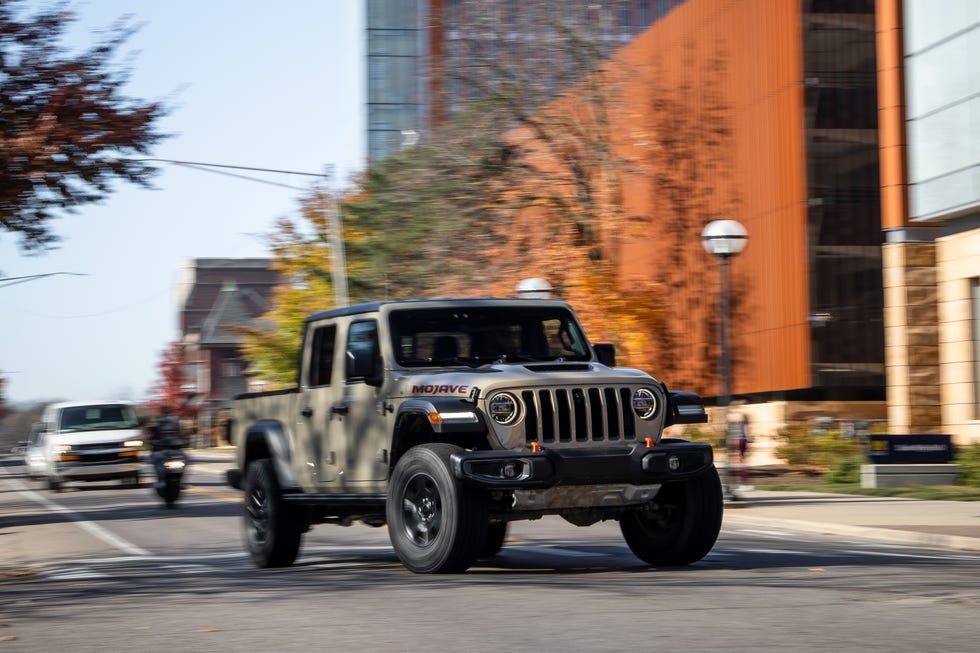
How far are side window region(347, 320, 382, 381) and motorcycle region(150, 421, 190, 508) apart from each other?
1359 cm

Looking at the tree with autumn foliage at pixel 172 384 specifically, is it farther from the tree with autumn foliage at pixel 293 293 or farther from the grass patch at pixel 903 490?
the grass patch at pixel 903 490

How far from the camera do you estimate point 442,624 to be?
8.56 meters

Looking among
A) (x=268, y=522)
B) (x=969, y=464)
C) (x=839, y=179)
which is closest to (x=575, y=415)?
(x=268, y=522)

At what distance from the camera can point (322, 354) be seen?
13.0 meters

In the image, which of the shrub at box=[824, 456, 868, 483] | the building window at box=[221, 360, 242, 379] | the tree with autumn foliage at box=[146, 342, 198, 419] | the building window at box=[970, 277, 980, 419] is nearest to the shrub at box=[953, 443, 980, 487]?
the shrub at box=[824, 456, 868, 483]

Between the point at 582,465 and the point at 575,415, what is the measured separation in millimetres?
425

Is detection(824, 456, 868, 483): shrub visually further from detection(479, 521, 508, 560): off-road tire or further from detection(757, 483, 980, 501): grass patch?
detection(479, 521, 508, 560): off-road tire

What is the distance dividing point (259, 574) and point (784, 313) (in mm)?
28780

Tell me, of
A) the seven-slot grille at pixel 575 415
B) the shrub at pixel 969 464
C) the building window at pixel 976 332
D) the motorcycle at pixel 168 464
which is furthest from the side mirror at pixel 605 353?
the building window at pixel 976 332

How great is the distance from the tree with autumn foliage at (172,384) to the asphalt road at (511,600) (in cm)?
8762

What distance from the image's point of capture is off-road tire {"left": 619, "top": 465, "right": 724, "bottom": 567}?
1152 cm

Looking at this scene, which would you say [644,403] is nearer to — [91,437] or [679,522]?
[679,522]

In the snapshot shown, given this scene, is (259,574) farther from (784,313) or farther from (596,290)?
(784,313)

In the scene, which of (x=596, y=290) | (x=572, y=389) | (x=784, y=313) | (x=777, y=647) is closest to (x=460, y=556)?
(x=572, y=389)
